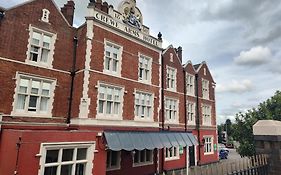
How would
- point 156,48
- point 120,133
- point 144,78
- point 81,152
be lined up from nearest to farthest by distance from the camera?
1. point 81,152
2. point 120,133
3. point 144,78
4. point 156,48

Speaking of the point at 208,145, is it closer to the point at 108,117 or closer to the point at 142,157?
the point at 142,157

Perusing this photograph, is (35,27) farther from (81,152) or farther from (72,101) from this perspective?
(81,152)

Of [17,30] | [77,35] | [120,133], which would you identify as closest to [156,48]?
[77,35]

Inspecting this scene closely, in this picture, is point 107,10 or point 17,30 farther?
point 107,10

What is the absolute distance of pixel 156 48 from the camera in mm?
20125

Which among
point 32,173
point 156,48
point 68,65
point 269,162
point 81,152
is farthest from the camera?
point 156,48

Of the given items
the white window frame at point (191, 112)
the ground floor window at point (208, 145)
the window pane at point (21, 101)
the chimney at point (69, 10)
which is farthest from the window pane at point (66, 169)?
the ground floor window at point (208, 145)

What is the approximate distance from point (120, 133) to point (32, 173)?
5.95 meters

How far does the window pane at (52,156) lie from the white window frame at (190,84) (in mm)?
17437

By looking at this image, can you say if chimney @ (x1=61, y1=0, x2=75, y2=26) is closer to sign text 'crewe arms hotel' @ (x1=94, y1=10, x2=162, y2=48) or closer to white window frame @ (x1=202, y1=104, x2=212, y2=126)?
sign text 'crewe arms hotel' @ (x1=94, y1=10, x2=162, y2=48)

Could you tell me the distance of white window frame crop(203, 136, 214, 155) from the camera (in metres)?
26.4

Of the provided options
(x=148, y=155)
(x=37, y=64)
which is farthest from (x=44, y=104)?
(x=148, y=155)

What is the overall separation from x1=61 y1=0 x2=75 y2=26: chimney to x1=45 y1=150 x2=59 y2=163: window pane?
32.7 ft

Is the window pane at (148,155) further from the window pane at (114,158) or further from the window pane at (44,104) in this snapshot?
the window pane at (44,104)
